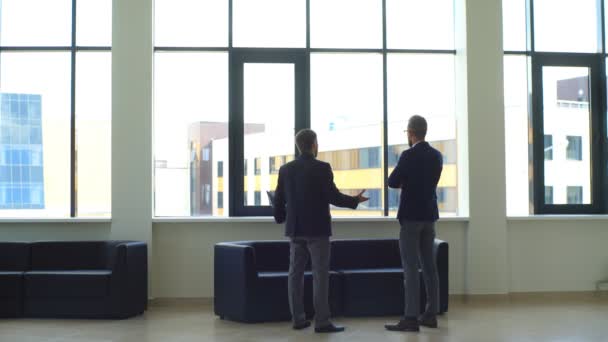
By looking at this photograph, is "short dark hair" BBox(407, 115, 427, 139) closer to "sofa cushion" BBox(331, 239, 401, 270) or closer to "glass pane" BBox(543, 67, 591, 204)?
"sofa cushion" BBox(331, 239, 401, 270)

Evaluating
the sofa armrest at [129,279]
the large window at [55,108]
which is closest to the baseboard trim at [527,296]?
the sofa armrest at [129,279]

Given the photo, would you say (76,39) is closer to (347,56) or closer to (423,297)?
(347,56)

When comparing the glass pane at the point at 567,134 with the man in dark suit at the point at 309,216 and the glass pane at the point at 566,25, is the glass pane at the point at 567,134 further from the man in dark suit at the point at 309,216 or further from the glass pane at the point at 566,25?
the man in dark suit at the point at 309,216

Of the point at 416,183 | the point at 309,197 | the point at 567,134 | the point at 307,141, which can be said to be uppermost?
the point at 567,134

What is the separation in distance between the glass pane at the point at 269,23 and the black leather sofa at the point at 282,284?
7.72ft

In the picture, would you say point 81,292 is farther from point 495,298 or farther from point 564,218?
point 564,218

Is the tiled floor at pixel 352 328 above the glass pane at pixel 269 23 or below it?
below

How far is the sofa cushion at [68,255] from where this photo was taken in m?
6.75

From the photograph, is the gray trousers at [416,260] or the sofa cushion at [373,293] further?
the sofa cushion at [373,293]

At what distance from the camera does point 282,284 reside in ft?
19.6

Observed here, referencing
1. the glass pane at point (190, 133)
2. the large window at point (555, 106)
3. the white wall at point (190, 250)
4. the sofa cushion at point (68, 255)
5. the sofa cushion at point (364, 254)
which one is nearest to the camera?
the sofa cushion at point (68, 255)

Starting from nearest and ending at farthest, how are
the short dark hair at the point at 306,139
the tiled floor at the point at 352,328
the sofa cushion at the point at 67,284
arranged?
1. the tiled floor at the point at 352,328
2. the short dark hair at the point at 306,139
3. the sofa cushion at the point at 67,284

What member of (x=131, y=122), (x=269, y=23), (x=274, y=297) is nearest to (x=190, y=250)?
(x=131, y=122)

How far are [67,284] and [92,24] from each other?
2.97 m
